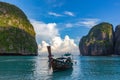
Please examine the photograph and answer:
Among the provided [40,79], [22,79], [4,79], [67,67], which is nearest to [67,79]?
[40,79]

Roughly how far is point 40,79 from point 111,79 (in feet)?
48.8

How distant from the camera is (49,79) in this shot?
53.5 m

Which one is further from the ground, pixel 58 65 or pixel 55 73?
pixel 58 65

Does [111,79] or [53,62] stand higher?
[53,62]

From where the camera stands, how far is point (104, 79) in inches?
2160

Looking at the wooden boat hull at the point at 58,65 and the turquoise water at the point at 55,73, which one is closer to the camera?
the turquoise water at the point at 55,73

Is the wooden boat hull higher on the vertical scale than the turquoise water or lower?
higher

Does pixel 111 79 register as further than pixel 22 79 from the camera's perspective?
Yes

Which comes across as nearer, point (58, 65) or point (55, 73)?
point (55, 73)

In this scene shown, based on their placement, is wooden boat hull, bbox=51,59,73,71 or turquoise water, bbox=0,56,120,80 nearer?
turquoise water, bbox=0,56,120,80

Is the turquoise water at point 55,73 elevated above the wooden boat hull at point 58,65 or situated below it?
below

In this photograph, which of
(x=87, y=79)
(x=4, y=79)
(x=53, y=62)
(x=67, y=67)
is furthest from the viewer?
(x=67, y=67)

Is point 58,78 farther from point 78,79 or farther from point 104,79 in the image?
point 104,79

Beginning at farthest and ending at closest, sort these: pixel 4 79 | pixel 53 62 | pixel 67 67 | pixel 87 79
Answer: pixel 67 67 → pixel 53 62 → pixel 87 79 → pixel 4 79
